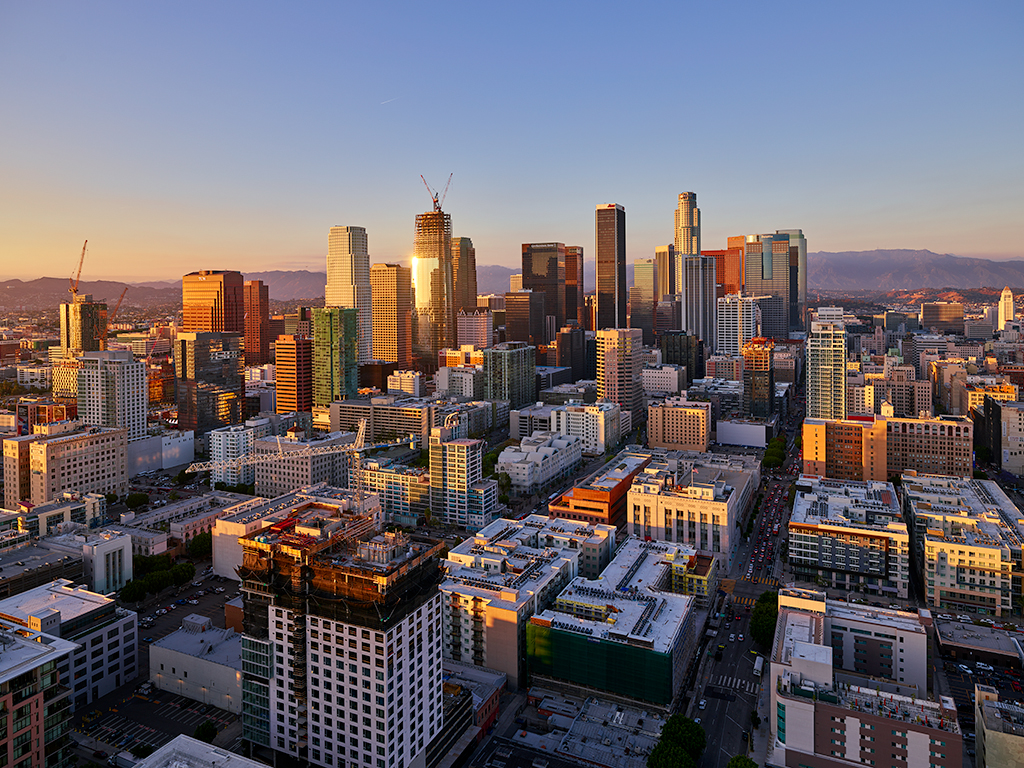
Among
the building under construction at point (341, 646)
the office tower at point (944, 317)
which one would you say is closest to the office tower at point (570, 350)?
the office tower at point (944, 317)

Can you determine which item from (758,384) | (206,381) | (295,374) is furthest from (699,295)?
(206,381)

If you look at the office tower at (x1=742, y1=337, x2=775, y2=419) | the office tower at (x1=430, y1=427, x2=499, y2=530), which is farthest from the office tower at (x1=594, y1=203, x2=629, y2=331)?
the office tower at (x1=430, y1=427, x2=499, y2=530)

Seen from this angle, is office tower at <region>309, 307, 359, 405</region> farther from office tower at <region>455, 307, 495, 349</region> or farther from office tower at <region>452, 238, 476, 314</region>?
office tower at <region>452, 238, 476, 314</region>

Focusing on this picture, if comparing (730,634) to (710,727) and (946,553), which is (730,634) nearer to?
(710,727)

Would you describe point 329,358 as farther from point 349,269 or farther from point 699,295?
point 699,295

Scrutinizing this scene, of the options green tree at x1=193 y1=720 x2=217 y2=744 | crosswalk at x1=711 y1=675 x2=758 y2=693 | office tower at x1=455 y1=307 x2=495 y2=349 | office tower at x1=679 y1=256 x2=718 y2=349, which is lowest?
crosswalk at x1=711 y1=675 x2=758 y2=693

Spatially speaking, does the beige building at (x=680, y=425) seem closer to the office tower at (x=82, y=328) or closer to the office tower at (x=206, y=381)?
the office tower at (x=206, y=381)

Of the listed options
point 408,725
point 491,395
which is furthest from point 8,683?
point 491,395
